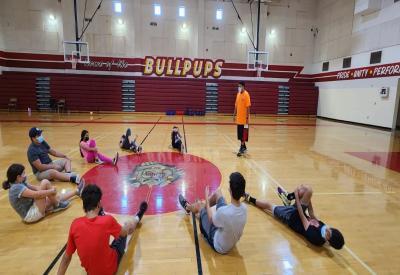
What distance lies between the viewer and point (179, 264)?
101 inches

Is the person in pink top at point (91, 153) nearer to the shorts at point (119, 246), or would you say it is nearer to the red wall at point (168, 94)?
the shorts at point (119, 246)

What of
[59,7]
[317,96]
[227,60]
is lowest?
[317,96]

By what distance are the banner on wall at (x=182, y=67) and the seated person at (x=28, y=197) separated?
50.8 feet

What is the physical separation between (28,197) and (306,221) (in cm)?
345

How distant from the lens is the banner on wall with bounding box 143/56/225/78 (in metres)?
17.9

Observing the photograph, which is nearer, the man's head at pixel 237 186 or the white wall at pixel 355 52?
the man's head at pixel 237 186

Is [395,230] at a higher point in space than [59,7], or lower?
lower

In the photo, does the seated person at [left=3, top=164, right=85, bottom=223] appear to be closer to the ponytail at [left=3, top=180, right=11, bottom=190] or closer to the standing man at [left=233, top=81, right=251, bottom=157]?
the ponytail at [left=3, top=180, right=11, bottom=190]

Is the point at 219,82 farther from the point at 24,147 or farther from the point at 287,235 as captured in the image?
the point at 287,235

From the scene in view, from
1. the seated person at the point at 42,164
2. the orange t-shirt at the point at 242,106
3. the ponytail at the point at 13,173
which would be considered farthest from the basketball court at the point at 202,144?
the orange t-shirt at the point at 242,106

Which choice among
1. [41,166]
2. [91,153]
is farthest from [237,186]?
[91,153]

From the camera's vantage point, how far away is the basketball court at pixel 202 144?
9.11 feet

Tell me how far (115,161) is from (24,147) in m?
3.54

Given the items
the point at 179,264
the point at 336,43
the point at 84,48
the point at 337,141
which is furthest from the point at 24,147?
the point at 336,43
